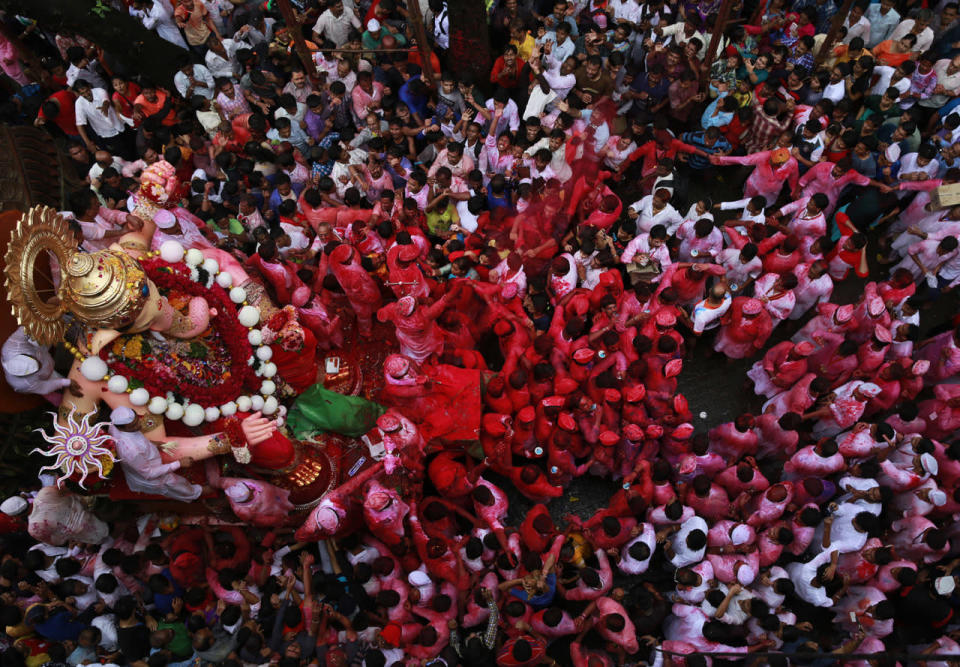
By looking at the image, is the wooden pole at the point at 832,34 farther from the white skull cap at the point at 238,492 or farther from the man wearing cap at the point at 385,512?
the white skull cap at the point at 238,492

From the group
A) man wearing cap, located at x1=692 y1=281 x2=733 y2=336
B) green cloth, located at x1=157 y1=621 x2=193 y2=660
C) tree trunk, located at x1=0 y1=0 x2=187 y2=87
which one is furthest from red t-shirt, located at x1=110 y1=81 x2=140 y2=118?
man wearing cap, located at x1=692 y1=281 x2=733 y2=336

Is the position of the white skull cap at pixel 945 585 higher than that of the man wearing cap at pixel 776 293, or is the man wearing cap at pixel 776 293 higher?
the man wearing cap at pixel 776 293

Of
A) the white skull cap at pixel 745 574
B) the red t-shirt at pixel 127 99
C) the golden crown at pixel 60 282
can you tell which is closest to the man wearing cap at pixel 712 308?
the white skull cap at pixel 745 574

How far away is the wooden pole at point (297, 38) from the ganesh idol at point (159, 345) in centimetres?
276

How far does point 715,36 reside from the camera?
305 inches

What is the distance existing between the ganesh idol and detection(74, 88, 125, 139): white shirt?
2.61 meters

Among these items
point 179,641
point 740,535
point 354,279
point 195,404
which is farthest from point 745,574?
point 195,404

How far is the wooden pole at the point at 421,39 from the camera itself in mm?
7383

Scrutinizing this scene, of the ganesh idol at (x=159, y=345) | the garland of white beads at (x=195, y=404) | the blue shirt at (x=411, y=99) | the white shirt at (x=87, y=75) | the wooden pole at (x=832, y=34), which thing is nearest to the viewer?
the ganesh idol at (x=159, y=345)

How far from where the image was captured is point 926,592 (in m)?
5.41

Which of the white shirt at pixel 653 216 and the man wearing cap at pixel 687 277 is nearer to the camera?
the man wearing cap at pixel 687 277

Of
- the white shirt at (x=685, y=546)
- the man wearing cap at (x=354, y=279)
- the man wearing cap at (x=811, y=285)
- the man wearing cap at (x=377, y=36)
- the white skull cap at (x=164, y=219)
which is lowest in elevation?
the white shirt at (x=685, y=546)

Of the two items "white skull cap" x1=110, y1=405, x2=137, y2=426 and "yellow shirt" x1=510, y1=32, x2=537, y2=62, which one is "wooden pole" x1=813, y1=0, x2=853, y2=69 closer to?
"yellow shirt" x1=510, y1=32, x2=537, y2=62

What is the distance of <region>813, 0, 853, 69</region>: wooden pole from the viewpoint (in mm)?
7852
